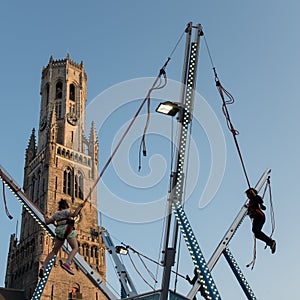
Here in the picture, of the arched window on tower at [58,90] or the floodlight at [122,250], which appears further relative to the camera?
the arched window on tower at [58,90]

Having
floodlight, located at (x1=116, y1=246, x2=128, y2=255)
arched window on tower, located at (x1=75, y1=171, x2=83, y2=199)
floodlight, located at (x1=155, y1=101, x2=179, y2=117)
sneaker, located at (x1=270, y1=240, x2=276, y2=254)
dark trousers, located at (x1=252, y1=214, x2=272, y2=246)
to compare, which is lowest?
sneaker, located at (x1=270, y1=240, x2=276, y2=254)

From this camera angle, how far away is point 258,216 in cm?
1352

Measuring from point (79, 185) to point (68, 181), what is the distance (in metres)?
1.94

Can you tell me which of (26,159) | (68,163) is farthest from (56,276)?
(26,159)

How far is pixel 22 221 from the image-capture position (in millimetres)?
71812

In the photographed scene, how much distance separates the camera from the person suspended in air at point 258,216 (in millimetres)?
13438

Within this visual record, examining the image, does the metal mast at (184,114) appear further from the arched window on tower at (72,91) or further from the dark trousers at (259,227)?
the arched window on tower at (72,91)

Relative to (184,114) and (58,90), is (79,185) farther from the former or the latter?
(184,114)

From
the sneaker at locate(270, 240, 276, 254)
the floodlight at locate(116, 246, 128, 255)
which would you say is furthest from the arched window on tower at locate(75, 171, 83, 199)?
the sneaker at locate(270, 240, 276, 254)

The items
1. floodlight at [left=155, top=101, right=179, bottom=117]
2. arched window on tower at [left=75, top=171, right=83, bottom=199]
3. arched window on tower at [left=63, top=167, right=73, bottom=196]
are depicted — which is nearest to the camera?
floodlight at [left=155, top=101, right=179, bottom=117]

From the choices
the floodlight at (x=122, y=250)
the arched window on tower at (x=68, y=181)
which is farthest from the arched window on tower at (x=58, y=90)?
the floodlight at (x=122, y=250)

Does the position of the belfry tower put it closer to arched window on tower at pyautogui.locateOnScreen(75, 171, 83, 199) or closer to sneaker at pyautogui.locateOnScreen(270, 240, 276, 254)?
arched window on tower at pyautogui.locateOnScreen(75, 171, 83, 199)

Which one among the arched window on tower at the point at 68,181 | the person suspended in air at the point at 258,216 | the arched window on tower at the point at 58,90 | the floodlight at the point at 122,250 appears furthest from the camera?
the arched window on tower at the point at 58,90

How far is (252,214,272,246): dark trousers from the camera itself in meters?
13.5
